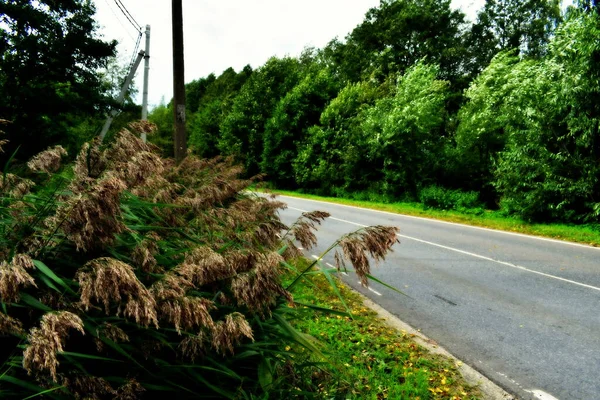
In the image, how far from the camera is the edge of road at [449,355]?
3.82 metres

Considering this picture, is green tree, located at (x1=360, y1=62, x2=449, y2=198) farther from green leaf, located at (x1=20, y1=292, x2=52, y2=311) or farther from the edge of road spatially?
green leaf, located at (x1=20, y1=292, x2=52, y2=311)

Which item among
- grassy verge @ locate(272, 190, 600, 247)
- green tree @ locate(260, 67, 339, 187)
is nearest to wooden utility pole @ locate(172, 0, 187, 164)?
grassy verge @ locate(272, 190, 600, 247)

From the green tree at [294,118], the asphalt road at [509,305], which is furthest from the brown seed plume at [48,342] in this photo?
the green tree at [294,118]

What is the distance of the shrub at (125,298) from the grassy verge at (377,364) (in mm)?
649

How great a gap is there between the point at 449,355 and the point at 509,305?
2431 millimetres

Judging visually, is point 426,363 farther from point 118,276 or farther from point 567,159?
point 567,159

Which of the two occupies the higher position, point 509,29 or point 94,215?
point 509,29

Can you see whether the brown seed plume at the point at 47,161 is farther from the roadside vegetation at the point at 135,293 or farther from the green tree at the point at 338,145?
the green tree at the point at 338,145

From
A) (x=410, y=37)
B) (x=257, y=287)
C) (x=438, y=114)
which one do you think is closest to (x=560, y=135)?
(x=438, y=114)

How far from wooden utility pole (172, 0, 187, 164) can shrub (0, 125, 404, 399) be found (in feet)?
28.5

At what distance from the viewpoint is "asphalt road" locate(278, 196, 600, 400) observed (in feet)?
14.3

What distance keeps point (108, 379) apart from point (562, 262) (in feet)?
33.8

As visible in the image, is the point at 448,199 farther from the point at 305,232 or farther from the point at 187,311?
the point at 187,311

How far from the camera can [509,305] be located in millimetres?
6391
